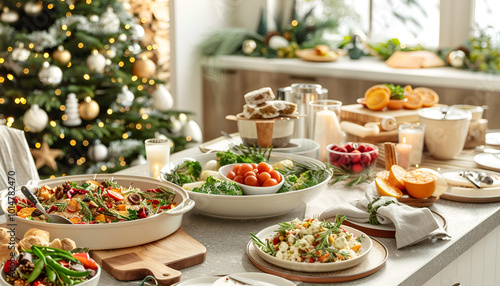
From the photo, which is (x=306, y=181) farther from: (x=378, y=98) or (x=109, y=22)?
(x=109, y=22)

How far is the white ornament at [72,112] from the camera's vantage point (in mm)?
3430

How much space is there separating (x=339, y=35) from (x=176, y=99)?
50.0 inches

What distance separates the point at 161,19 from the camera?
14.6 feet

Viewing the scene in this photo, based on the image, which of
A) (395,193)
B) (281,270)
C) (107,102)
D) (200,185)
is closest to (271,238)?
(281,270)

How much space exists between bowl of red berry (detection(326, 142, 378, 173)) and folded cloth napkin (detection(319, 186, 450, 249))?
13.1 inches

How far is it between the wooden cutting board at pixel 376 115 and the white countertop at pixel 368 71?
124 centimetres

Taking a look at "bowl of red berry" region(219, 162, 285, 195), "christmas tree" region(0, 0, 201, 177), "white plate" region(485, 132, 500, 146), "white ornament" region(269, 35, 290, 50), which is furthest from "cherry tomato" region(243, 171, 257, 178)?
"white ornament" region(269, 35, 290, 50)

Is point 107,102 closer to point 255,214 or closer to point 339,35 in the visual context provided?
point 339,35

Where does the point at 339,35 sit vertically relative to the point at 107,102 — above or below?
above

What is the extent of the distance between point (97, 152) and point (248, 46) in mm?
1362

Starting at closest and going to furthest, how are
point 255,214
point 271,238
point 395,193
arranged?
point 271,238 → point 255,214 → point 395,193

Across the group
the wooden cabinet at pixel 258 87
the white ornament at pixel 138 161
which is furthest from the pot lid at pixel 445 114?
the white ornament at pixel 138 161

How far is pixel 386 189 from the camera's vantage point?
1599 mm

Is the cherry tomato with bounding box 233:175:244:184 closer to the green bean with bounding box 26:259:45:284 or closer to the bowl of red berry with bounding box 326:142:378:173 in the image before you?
the bowl of red berry with bounding box 326:142:378:173
